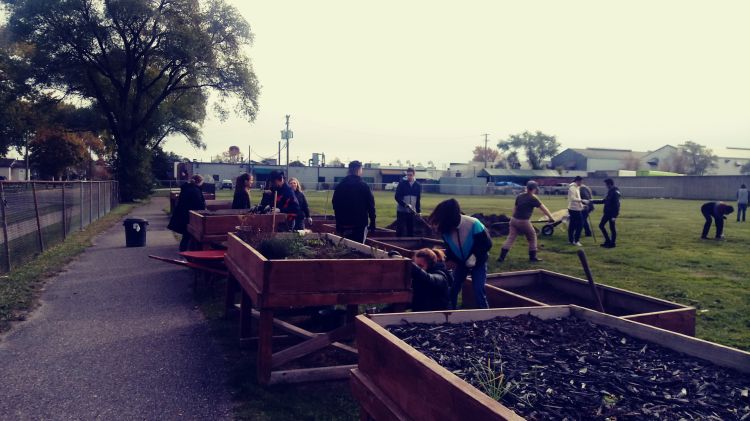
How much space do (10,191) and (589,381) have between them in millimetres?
10797

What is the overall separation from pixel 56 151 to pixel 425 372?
67.6 metres

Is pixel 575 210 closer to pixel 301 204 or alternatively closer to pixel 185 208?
pixel 301 204

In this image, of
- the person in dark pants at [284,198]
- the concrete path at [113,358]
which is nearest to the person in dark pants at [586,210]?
the person in dark pants at [284,198]

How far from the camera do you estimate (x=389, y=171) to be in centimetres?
8694

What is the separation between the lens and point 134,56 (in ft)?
114

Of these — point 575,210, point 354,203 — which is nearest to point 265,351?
point 354,203

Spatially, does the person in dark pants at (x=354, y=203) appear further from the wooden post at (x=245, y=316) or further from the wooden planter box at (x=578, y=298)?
the wooden post at (x=245, y=316)

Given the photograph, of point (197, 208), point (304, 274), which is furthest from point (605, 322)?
point (197, 208)

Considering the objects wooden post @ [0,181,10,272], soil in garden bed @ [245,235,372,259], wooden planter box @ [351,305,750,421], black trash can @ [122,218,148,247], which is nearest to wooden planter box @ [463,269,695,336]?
wooden planter box @ [351,305,750,421]

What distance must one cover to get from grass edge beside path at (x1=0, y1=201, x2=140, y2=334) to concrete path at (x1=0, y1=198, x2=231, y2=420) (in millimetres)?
194

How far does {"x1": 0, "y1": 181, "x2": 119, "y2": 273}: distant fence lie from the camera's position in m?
10.1

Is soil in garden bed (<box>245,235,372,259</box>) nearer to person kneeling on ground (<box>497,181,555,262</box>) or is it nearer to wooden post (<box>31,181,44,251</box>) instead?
person kneeling on ground (<box>497,181,555,262</box>)

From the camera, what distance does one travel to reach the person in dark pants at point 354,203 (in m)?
8.62

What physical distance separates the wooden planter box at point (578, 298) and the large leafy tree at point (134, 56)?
1181 inches
